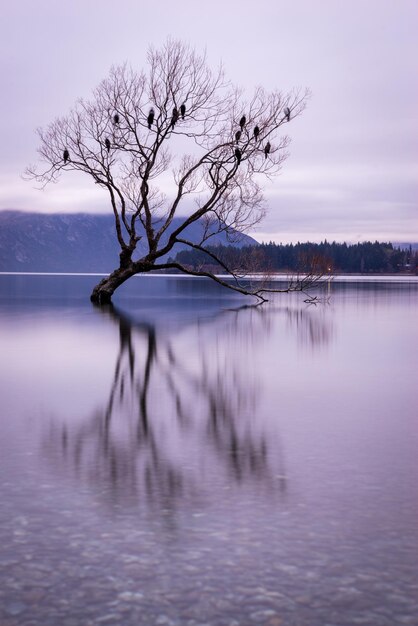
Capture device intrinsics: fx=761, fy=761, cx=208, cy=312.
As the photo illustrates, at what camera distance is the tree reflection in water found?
6.36m

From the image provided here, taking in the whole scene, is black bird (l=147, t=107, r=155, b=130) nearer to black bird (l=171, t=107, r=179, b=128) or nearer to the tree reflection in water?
black bird (l=171, t=107, r=179, b=128)

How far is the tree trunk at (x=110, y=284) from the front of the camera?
36.2m

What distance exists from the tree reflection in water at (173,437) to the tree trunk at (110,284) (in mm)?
20943

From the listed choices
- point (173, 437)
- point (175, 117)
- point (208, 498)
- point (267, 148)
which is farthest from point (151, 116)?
point (208, 498)

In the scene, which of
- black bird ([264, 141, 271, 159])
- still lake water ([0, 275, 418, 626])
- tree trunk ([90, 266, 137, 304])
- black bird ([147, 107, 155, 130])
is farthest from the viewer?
tree trunk ([90, 266, 137, 304])

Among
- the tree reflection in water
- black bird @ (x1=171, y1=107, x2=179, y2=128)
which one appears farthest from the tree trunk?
the tree reflection in water

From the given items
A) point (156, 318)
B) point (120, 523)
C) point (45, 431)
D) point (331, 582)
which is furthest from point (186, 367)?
point (156, 318)

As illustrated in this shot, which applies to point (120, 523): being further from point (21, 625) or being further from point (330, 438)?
point (330, 438)

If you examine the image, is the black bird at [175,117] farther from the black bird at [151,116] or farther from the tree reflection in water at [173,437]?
the tree reflection in water at [173,437]

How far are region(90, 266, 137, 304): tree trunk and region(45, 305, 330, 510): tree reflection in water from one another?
20.9 meters

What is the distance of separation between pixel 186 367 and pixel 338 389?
12.1 ft

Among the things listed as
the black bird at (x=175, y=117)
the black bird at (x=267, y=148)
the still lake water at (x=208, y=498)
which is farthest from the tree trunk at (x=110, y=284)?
the still lake water at (x=208, y=498)

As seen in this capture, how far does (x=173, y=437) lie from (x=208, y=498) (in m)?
2.29

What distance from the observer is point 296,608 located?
163 inches
